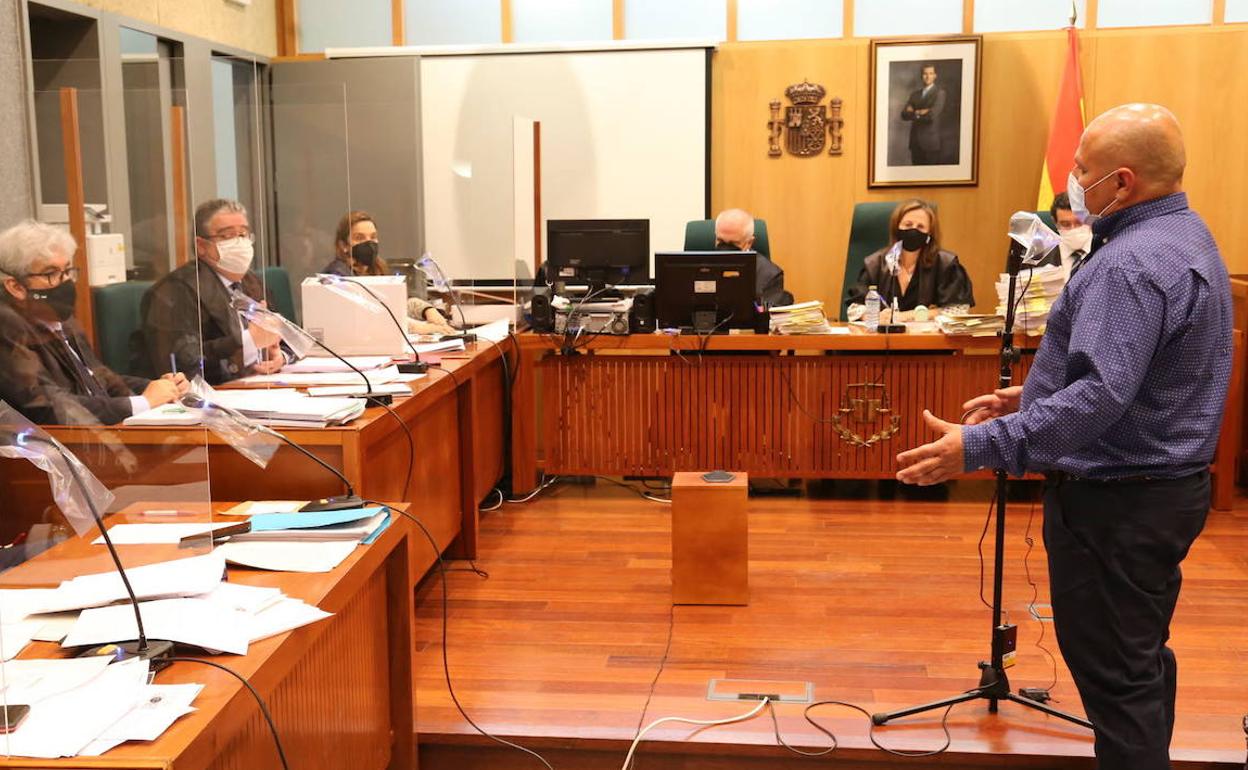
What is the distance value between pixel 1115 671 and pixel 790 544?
2.00m

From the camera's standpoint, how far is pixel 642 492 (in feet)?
16.3

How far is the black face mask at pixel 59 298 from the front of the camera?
1.70 meters

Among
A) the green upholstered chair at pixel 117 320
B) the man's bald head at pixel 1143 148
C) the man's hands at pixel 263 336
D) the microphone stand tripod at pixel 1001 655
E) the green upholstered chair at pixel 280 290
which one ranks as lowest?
the microphone stand tripod at pixel 1001 655

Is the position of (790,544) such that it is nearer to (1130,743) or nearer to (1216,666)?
(1216,666)

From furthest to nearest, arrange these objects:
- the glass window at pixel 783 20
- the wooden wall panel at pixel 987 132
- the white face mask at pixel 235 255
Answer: the glass window at pixel 783 20 → the wooden wall panel at pixel 987 132 → the white face mask at pixel 235 255

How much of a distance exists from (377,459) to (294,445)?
436mm

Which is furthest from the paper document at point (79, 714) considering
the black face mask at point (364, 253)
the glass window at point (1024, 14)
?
the glass window at point (1024, 14)

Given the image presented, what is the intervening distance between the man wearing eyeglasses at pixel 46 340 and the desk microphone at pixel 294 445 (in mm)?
220

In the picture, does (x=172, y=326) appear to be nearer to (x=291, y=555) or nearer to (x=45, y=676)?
(x=291, y=555)

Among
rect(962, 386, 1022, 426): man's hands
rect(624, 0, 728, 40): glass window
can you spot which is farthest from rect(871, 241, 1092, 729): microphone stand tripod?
rect(624, 0, 728, 40): glass window

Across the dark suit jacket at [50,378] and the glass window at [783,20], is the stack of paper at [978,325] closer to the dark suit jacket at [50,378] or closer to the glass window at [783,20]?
the glass window at [783,20]

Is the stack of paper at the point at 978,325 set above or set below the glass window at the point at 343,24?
below

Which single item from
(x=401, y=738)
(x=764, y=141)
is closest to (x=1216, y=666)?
(x=401, y=738)

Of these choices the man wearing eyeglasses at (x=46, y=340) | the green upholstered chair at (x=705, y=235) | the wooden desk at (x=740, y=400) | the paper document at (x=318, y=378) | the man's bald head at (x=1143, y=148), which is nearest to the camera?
the man wearing eyeglasses at (x=46, y=340)
